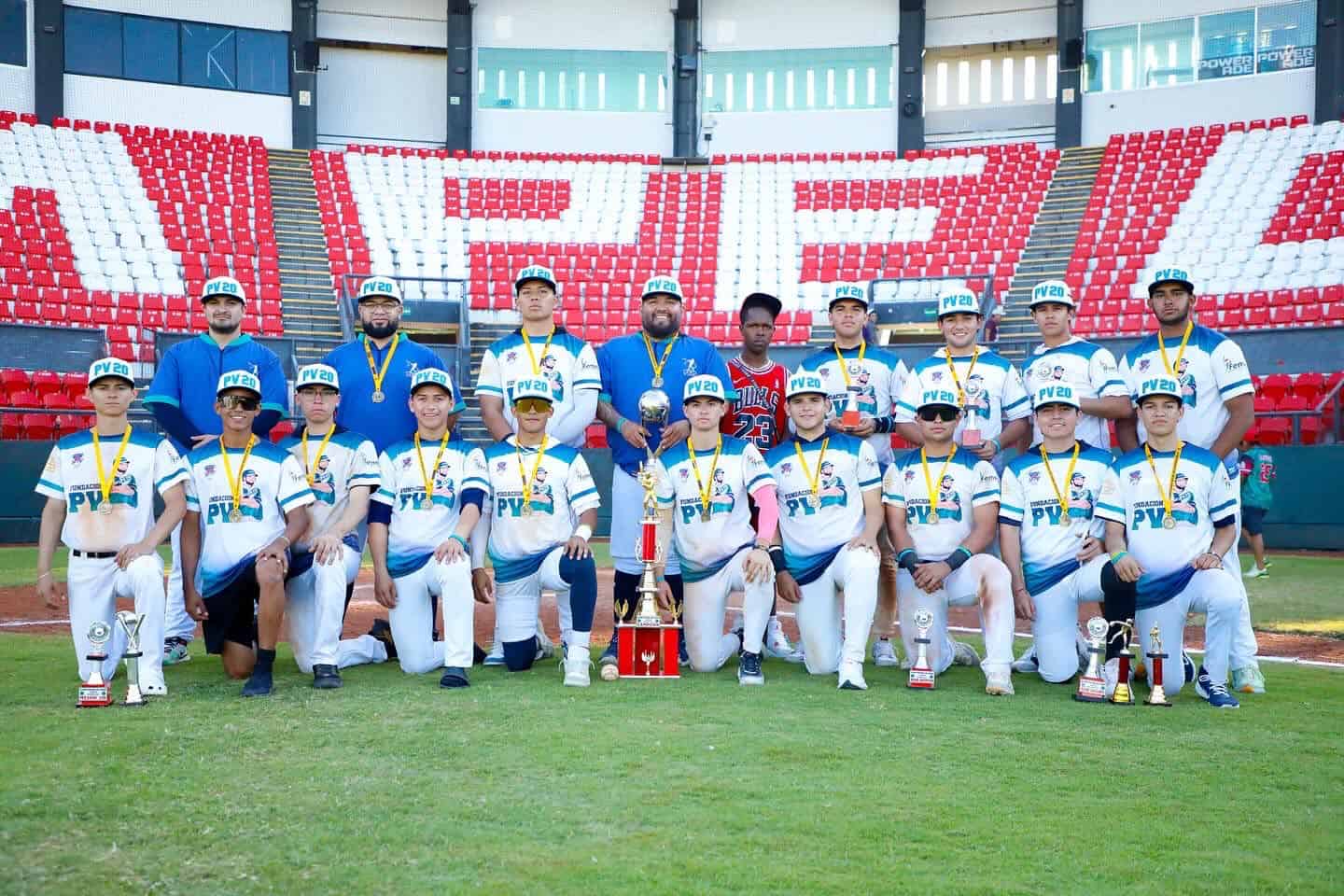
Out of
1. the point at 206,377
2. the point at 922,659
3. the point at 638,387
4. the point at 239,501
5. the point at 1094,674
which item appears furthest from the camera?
the point at 638,387

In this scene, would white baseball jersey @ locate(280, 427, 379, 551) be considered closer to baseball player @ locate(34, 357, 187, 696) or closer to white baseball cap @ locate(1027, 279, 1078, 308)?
baseball player @ locate(34, 357, 187, 696)

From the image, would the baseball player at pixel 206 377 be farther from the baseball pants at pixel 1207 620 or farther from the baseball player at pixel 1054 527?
the baseball pants at pixel 1207 620

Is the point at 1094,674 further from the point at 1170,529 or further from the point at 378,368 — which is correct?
the point at 378,368

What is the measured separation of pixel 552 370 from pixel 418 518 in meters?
1.25

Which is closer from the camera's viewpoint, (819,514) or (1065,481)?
Answer: (1065,481)

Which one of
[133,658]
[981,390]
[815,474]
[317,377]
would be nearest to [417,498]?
[317,377]

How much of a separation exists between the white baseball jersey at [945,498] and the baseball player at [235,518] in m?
3.35

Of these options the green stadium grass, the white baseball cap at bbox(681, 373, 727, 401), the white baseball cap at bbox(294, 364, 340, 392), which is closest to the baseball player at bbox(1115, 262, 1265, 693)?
the green stadium grass

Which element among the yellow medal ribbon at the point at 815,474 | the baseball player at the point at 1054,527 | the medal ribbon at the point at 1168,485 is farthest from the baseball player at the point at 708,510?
the medal ribbon at the point at 1168,485

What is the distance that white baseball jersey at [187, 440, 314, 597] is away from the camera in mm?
6742

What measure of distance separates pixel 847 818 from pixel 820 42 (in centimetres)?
2894

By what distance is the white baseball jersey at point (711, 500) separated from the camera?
7.25 m

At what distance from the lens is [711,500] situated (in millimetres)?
7250

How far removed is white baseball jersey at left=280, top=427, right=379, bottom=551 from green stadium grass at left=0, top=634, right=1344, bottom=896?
1341 millimetres
